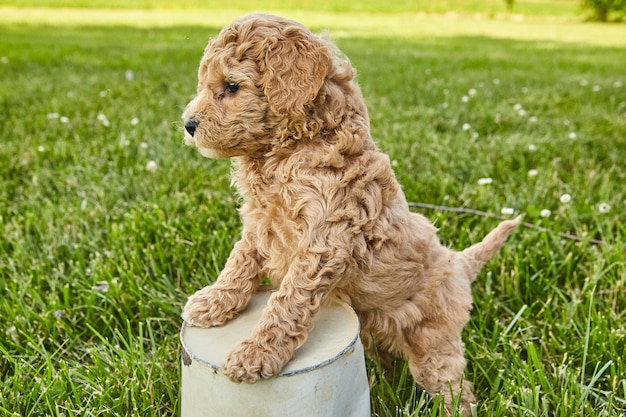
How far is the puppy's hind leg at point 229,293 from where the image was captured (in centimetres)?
193

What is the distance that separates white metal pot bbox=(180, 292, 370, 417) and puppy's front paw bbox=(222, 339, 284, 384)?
3cm

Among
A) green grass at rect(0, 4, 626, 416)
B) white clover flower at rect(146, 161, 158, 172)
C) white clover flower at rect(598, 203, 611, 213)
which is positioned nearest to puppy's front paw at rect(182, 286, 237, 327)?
green grass at rect(0, 4, 626, 416)

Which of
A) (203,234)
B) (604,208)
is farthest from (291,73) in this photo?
(604,208)

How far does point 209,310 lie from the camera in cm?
193

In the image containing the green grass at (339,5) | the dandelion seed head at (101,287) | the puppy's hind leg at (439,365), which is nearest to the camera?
the puppy's hind leg at (439,365)

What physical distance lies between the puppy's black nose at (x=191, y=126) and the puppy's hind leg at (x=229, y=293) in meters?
0.44

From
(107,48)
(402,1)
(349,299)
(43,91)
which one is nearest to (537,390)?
(349,299)

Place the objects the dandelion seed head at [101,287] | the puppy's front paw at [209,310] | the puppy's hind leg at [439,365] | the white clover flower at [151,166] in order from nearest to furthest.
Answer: the puppy's front paw at [209,310]
the puppy's hind leg at [439,365]
the dandelion seed head at [101,287]
the white clover flower at [151,166]

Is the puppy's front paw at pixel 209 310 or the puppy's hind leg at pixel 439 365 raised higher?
the puppy's front paw at pixel 209 310

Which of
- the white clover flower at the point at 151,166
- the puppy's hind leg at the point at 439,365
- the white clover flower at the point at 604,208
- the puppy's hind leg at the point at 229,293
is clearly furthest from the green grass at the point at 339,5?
the puppy's hind leg at the point at 439,365

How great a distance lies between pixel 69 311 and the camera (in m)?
2.74

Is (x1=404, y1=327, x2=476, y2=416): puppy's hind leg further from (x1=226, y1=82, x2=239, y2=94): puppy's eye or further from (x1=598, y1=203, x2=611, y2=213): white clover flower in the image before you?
(x1=598, y1=203, x2=611, y2=213): white clover flower

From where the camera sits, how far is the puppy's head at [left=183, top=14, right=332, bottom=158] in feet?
Answer: 5.72

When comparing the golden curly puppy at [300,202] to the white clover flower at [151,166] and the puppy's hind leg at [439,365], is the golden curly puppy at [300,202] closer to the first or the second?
the puppy's hind leg at [439,365]
